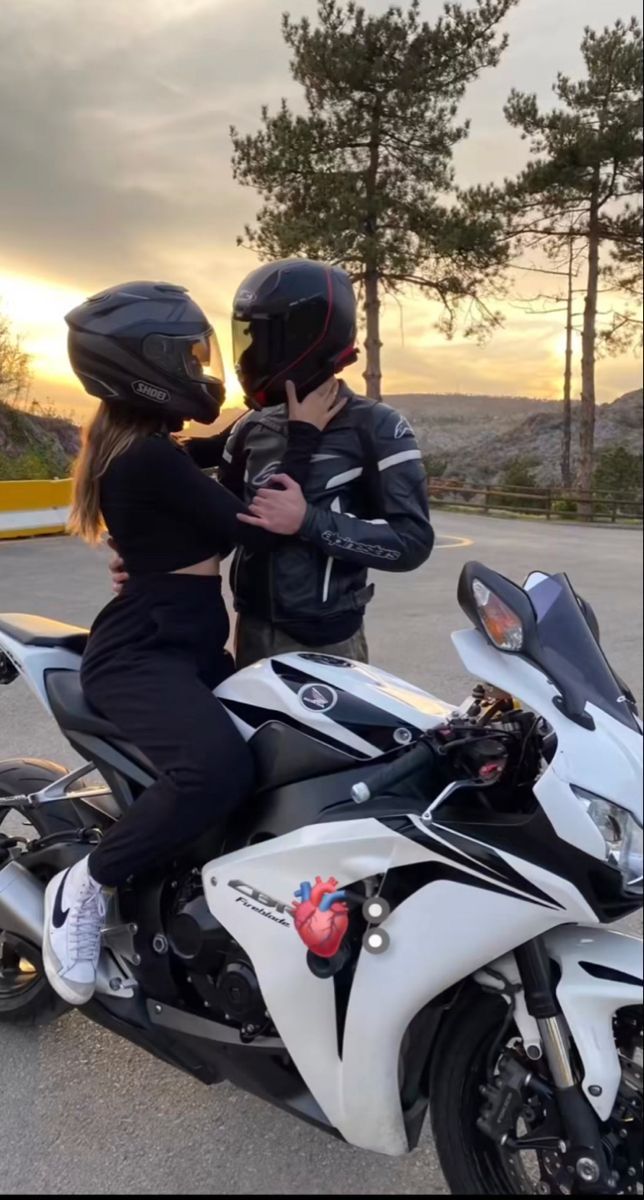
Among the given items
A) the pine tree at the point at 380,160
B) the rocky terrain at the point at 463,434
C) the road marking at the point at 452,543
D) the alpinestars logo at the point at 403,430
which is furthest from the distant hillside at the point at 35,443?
the road marking at the point at 452,543

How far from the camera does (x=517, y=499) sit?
3.77 m

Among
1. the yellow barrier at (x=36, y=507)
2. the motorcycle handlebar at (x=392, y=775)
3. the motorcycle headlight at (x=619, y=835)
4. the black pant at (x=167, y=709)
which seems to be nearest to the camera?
the motorcycle headlight at (x=619, y=835)

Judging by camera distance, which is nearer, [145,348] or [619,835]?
[619,835]

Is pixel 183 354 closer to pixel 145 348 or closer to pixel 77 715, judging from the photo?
pixel 145 348

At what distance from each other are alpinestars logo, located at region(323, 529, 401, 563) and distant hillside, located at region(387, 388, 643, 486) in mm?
517

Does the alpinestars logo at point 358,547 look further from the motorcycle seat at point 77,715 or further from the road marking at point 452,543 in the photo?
the road marking at point 452,543

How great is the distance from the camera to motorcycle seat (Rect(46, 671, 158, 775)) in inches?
83.6

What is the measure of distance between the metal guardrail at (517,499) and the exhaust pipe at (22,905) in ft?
4.84

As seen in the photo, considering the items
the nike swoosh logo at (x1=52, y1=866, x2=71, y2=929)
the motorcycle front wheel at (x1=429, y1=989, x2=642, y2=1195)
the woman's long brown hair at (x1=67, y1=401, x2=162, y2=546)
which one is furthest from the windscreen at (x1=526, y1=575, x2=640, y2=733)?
the nike swoosh logo at (x1=52, y1=866, x2=71, y2=929)

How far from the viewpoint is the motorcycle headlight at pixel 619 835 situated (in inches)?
59.9

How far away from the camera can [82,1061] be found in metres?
2.49

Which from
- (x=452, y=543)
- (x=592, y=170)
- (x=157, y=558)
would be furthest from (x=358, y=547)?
(x=452, y=543)

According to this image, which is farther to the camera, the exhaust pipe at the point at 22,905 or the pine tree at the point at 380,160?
the exhaust pipe at the point at 22,905

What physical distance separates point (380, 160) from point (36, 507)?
1.21 metres
